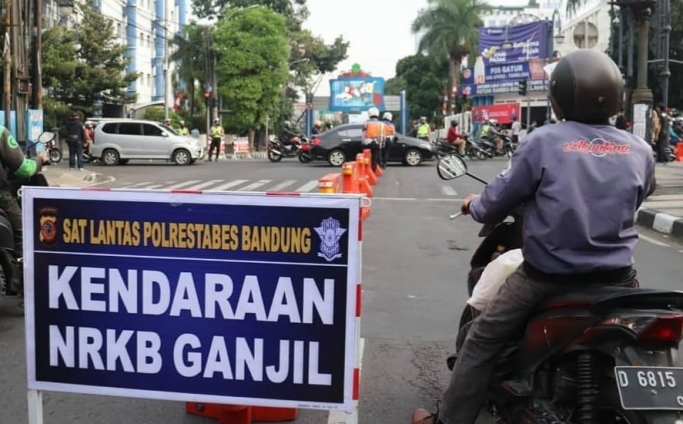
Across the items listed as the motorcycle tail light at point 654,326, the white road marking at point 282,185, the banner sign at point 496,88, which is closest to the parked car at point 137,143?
the white road marking at point 282,185

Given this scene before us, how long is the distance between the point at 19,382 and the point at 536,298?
3.20 m

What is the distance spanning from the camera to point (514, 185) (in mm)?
2994

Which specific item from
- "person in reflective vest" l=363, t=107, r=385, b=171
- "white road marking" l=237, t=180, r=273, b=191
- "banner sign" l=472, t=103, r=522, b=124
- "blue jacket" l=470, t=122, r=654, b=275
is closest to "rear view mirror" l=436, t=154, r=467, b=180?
"blue jacket" l=470, t=122, r=654, b=275

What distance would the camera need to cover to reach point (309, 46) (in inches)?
2233

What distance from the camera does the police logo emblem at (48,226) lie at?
335 cm

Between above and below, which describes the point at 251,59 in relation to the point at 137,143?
above

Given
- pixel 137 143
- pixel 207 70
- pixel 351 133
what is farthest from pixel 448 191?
pixel 207 70

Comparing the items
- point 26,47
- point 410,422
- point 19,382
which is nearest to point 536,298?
point 410,422

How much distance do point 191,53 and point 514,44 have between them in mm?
21716

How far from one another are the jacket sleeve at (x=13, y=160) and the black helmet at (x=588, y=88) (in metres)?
4.16

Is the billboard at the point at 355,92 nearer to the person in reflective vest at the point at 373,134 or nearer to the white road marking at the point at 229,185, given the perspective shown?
the person in reflective vest at the point at 373,134

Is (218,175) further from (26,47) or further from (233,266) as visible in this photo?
(233,266)

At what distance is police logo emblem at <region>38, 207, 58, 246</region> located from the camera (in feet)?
11.0

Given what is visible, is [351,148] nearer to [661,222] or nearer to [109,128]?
[109,128]
